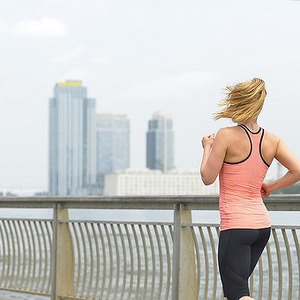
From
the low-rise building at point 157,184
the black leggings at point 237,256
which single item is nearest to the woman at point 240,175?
the black leggings at point 237,256

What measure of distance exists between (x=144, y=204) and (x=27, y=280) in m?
2.09

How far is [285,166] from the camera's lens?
5.37 metres

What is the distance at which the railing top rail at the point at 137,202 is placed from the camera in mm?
6757

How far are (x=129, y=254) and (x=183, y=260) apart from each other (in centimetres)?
90

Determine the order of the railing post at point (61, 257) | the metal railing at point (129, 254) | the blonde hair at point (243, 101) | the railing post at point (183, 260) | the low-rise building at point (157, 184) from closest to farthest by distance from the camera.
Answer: the blonde hair at point (243, 101) < the metal railing at point (129, 254) < the railing post at point (183, 260) < the railing post at point (61, 257) < the low-rise building at point (157, 184)

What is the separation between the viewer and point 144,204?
26.2 feet

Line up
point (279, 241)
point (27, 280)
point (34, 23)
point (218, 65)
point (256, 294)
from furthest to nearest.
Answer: point (34, 23), point (218, 65), point (27, 280), point (256, 294), point (279, 241)

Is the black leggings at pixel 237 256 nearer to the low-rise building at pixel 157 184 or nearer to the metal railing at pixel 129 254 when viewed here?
the metal railing at pixel 129 254

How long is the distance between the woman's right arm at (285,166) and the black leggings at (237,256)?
→ 1.01 ft

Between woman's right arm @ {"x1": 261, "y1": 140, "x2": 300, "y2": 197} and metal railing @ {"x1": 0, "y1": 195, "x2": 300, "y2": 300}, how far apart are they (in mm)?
1226

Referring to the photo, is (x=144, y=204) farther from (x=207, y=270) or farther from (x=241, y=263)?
(x=241, y=263)

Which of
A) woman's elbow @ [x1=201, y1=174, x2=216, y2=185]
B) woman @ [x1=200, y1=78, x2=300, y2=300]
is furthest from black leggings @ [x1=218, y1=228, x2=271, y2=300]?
woman's elbow @ [x1=201, y1=174, x2=216, y2=185]

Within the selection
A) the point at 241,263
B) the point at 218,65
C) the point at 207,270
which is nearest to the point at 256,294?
the point at 207,270

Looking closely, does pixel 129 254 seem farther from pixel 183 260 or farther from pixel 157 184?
pixel 157 184
